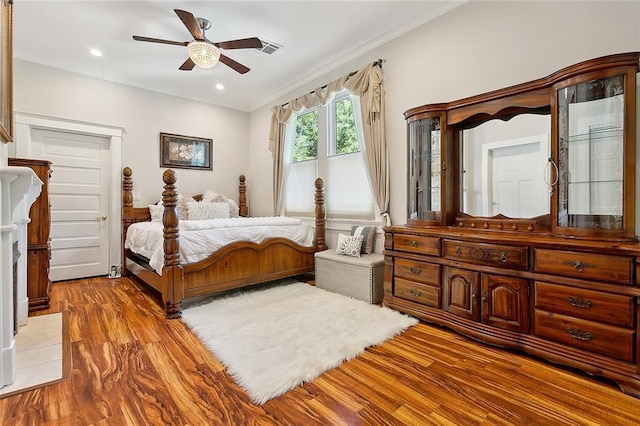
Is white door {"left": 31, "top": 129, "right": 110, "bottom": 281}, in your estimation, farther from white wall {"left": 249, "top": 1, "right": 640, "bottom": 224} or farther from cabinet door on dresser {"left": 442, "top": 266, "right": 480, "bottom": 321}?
cabinet door on dresser {"left": 442, "top": 266, "right": 480, "bottom": 321}

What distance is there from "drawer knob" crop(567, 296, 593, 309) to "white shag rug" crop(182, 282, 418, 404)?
3.66 ft

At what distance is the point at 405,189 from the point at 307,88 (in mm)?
2319

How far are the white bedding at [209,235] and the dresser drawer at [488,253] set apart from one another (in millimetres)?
1988

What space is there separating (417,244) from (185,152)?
4193 mm

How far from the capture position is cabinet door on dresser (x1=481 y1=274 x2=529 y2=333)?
Answer: 77.4 inches

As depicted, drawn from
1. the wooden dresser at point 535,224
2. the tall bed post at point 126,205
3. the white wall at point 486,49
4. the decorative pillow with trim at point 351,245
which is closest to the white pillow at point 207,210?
the tall bed post at point 126,205

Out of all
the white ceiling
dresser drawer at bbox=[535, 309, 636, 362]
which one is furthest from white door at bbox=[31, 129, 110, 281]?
dresser drawer at bbox=[535, 309, 636, 362]

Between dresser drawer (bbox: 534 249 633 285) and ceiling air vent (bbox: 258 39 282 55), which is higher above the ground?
ceiling air vent (bbox: 258 39 282 55)

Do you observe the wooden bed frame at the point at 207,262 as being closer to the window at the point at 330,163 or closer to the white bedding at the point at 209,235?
the white bedding at the point at 209,235

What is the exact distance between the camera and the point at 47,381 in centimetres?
169

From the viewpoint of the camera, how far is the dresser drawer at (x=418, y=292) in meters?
2.45

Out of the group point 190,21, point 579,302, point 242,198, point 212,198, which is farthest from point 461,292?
point 242,198

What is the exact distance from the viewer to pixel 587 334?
1.71m

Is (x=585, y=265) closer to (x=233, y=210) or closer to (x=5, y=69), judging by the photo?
(x=5, y=69)
